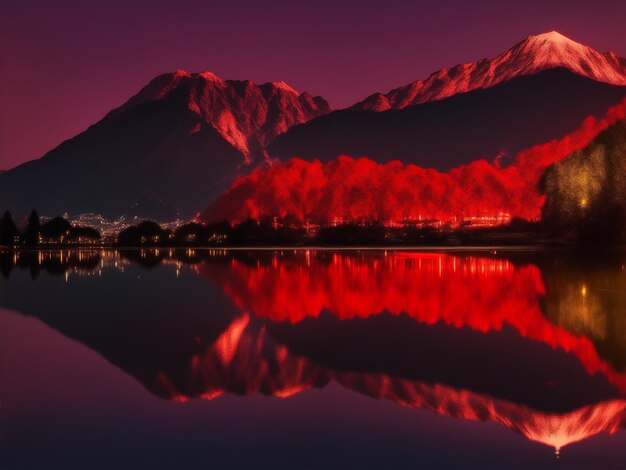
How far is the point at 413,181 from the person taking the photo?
115 meters

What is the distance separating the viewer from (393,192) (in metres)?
113

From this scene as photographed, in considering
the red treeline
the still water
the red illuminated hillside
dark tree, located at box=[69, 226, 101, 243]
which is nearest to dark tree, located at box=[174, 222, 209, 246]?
the red treeline

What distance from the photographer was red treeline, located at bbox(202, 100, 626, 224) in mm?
111000

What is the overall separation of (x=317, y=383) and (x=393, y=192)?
104207mm

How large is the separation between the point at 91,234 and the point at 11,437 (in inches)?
4288

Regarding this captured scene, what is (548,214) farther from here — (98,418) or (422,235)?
(98,418)

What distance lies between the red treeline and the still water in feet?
297

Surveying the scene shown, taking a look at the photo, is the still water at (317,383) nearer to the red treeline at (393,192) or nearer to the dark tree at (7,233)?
the dark tree at (7,233)

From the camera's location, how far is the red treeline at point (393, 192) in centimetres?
11100

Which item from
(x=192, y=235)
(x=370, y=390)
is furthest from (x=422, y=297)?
(x=192, y=235)

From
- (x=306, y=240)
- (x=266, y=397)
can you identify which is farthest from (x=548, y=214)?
(x=266, y=397)

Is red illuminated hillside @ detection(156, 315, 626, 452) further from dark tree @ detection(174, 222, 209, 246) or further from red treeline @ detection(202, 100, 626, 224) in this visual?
red treeline @ detection(202, 100, 626, 224)

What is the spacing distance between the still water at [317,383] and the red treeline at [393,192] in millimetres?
90452

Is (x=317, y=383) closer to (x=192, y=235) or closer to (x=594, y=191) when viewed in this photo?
(x=594, y=191)
